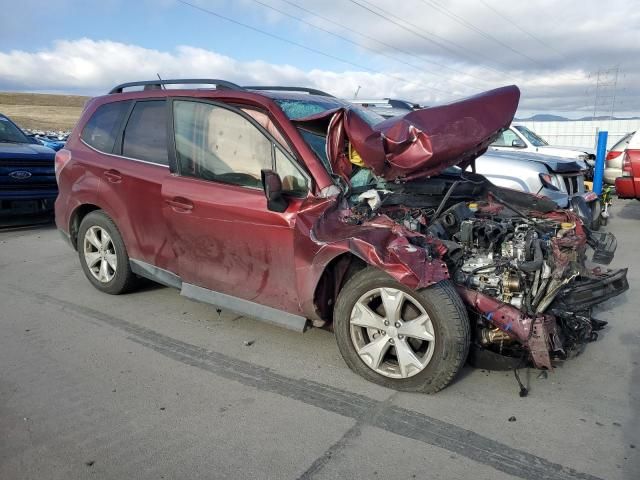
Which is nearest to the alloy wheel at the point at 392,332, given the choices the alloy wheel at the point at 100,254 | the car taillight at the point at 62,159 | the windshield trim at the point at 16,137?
the alloy wheel at the point at 100,254

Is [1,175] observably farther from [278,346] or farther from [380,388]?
[380,388]

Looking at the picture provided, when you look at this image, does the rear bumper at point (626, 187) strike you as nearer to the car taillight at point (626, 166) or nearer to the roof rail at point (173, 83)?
the car taillight at point (626, 166)

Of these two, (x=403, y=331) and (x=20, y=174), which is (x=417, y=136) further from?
(x=20, y=174)

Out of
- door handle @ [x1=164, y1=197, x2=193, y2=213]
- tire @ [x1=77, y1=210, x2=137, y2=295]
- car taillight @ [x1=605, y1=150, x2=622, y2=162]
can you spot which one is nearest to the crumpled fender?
door handle @ [x1=164, y1=197, x2=193, y2=213]

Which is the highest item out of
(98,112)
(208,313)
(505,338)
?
(98,112)

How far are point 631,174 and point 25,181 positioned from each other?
10070mm

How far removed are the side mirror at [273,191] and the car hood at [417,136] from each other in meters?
0.46

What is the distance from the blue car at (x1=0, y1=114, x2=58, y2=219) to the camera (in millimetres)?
8594

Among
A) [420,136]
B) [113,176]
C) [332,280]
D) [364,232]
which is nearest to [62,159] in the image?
[113,176]

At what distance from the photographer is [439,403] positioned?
3.26 meters

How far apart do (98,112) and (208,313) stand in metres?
2.32

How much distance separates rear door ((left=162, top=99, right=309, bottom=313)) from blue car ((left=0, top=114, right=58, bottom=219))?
5.64 metres

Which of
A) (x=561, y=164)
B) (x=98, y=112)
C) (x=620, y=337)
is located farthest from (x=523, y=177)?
(x=98, y=112)

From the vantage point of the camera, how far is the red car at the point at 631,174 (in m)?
8.88
